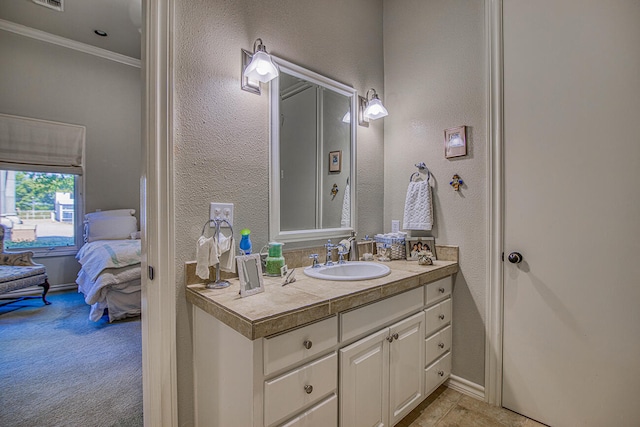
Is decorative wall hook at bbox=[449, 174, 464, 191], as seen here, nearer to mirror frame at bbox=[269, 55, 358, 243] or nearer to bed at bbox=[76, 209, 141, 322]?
mirror frame at bbox=[269, 55, 358, 243]

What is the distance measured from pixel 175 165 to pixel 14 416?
5.82 feet

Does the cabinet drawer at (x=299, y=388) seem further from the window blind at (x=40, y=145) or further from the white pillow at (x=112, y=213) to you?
the window blind at (x=40, y=145)

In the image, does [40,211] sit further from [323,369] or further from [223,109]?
[323,369]

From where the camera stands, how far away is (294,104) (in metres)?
1.79

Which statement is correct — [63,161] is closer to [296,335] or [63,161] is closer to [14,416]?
[14,416]

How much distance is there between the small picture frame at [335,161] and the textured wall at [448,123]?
483mm

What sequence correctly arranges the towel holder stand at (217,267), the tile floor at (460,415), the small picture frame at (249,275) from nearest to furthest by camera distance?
the small picture frame at (249,275), the towel holder stand at (217,267), the tile floor at (460,415)

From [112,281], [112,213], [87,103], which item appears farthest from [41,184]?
[112,281]

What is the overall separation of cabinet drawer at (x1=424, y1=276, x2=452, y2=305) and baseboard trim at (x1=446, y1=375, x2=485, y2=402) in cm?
57

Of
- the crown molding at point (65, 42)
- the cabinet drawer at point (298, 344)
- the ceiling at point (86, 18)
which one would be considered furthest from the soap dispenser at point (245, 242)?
the crown molding at point (65, 42)

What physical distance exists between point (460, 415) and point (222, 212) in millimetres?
1759

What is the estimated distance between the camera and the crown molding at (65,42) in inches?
150

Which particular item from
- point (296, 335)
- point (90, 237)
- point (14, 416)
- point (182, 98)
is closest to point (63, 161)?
point (90, 237)

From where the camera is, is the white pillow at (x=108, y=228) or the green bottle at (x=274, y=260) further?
the white pillow at (x=108, y=228)
